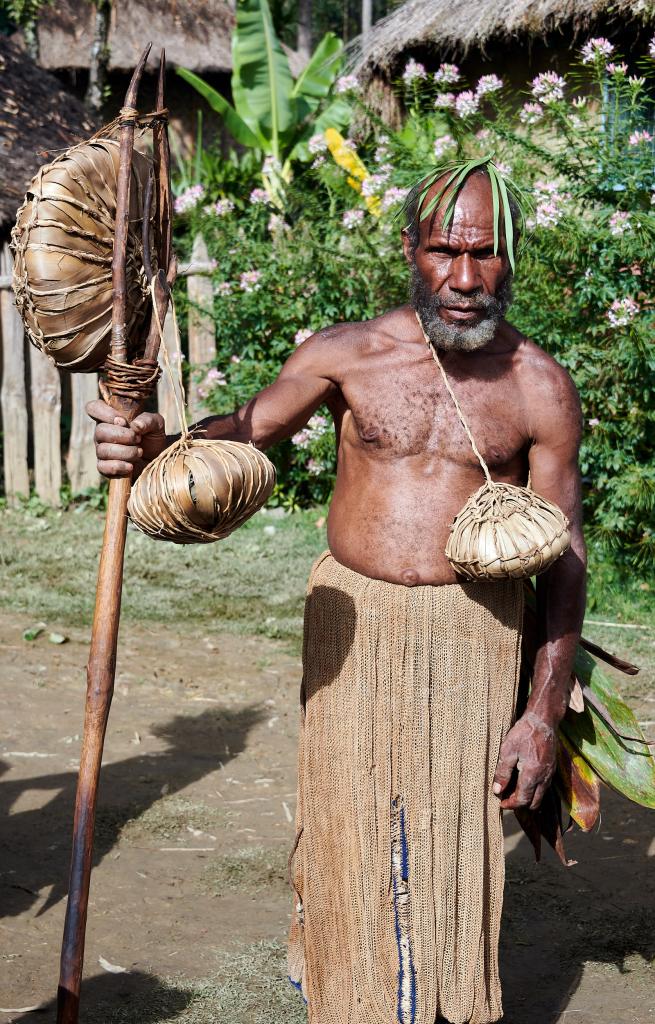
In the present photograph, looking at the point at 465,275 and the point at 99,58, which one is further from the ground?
the point at 99,58

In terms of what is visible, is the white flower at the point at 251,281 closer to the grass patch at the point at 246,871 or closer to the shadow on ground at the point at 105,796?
the shadow on ground at the point at 105,796

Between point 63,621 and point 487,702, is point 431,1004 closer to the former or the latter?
point 487,702

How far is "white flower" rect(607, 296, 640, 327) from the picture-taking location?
20.9ft

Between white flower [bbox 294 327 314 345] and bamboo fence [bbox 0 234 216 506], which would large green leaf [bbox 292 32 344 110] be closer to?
bamboo fence [bbox 0 234 216 506]

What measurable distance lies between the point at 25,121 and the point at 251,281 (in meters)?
3.54

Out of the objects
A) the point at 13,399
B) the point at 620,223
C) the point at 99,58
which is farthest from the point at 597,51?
the point at 99,58

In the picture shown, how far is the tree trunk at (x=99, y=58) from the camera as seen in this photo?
1233 cm

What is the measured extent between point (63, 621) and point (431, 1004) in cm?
416

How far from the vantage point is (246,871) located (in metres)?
4.01

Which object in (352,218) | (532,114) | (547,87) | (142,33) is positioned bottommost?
(352,218)

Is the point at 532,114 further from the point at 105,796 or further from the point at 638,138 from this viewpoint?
the point at 105,796

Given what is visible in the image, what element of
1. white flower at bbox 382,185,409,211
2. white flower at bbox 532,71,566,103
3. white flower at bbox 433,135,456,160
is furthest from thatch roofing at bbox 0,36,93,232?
white flower at bbox 532,71,566,103

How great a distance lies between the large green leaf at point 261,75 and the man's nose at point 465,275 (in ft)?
30.5

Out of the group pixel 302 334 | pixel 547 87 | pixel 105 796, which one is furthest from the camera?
pixel 302 334
